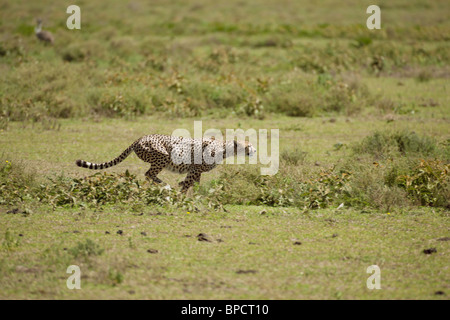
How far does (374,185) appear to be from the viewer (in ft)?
31.2

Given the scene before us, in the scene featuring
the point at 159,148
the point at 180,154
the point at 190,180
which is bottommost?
the point at 190,180

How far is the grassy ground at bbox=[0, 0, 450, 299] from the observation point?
667 centimetres

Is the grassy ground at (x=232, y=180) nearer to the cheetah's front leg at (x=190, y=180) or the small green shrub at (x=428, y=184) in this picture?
the small green shrub at (x=428, y=184)

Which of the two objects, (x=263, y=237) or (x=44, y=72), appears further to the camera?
(x=44, y=72)

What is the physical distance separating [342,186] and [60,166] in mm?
5432

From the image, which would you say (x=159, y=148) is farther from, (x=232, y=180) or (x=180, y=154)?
(x=232, y=180)

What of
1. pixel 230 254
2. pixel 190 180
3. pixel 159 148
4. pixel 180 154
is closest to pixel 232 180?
pixel 190 180

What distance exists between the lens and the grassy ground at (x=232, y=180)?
263 inches

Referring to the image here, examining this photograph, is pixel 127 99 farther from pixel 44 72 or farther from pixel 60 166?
A: pixel 60 166

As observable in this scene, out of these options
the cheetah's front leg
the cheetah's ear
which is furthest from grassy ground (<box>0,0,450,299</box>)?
the cheetah's ear

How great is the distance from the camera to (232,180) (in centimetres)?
997

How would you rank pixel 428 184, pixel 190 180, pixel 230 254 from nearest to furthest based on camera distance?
pixel 230 254 < pixel 428 184 < pixel 190 180

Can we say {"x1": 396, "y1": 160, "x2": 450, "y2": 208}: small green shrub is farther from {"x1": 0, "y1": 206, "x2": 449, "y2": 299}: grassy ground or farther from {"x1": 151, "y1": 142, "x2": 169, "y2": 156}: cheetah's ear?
{"x1": 151, "y1": 142, "x2": 169, "y2": 156}: cheetah's ear
